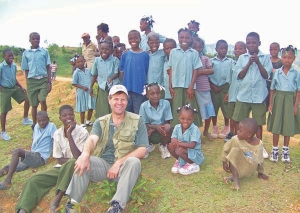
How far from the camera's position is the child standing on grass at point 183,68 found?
471cm

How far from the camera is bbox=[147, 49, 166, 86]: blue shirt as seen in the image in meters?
5.00

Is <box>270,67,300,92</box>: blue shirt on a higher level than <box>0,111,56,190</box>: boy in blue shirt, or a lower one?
higher

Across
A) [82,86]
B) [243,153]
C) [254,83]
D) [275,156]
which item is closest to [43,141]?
[82,86]

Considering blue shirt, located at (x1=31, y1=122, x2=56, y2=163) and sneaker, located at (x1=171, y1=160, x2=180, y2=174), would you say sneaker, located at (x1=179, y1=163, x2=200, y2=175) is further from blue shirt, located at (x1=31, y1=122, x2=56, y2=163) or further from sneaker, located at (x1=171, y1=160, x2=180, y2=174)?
blue shirt, located at (x1=31, y1=122, x2=56, y2=163)

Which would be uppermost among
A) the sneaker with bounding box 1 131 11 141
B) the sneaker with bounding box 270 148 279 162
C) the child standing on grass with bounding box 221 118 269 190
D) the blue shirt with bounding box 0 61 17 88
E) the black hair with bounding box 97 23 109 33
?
the black hair with bounding box 97 23 109 33

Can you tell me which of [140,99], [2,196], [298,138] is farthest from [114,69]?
[298,138]

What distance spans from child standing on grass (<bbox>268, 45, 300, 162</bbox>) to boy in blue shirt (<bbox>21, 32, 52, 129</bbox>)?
4.18 m

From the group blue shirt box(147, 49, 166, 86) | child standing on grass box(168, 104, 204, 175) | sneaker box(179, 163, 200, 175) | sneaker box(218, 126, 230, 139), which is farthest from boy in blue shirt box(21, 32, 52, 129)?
sneaker box(218, 126, 230, 139)

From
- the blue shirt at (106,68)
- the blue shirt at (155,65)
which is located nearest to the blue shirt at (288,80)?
the blue shirt at (155,65)

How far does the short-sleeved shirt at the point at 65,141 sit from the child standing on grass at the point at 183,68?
1.52 m

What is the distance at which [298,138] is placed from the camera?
593 centimetres

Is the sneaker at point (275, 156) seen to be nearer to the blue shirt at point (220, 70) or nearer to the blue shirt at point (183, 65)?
the blue shirt at point (220, 70)

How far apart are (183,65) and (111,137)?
1.71 meters

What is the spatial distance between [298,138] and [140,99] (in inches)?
126
